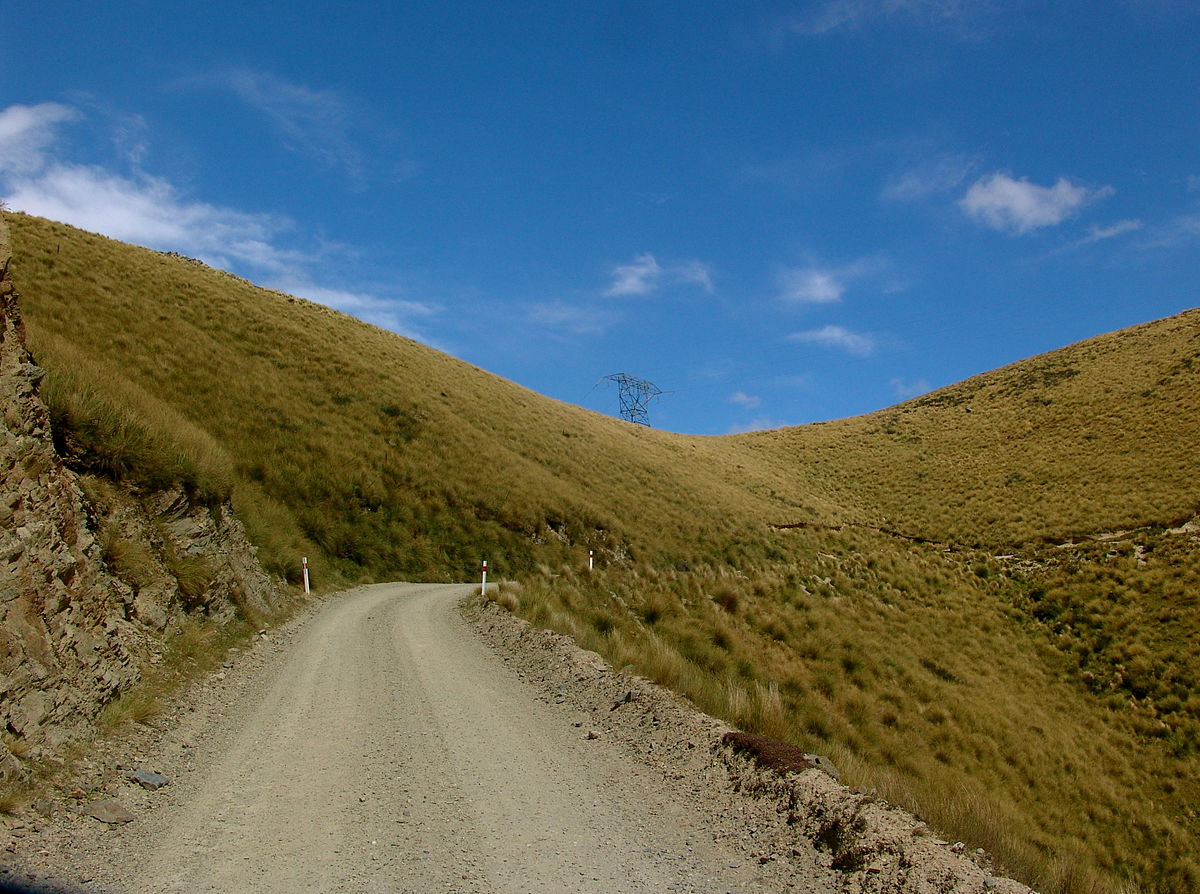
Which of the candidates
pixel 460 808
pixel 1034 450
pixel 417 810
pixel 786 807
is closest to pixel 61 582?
pixel 417 810

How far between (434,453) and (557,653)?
71.3ft

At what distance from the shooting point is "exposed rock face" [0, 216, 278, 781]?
5.79 m

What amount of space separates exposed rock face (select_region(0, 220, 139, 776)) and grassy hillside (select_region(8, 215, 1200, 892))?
6.91ft

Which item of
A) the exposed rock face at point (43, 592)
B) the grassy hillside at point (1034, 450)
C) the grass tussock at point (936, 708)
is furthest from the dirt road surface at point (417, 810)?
the grassy hillside at point (1034, 450)

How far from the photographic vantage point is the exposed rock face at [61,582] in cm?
579

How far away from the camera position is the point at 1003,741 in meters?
14.2

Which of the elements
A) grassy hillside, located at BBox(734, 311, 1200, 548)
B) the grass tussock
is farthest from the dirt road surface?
grassy hillside, located at BBox(734, 311, 1200, 548)

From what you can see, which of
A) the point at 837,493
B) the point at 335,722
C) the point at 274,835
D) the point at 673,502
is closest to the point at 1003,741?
the point at 335,722

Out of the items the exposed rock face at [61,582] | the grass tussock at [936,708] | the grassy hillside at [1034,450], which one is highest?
the grassy hillside at [1034,450]

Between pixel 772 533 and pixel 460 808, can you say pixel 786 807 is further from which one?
pixel 772 533

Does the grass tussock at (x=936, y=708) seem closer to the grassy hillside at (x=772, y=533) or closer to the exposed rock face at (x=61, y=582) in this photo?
the grassy hillside at (x=772, y=533)

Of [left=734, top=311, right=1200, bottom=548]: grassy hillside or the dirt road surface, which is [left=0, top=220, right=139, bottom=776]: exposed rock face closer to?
the dirt road surface

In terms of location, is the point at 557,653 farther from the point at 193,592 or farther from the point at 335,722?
the point at 193,592

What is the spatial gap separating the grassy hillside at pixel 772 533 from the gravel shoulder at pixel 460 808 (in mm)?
1190
